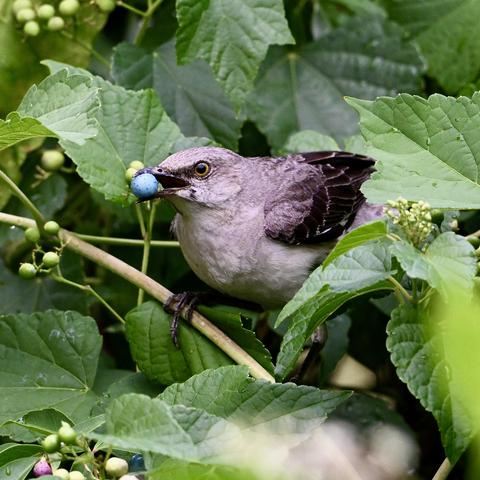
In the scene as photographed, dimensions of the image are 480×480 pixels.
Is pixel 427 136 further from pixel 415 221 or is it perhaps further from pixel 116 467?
pixel 116 467

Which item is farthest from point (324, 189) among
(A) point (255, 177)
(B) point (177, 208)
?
(B) point (177, 208)

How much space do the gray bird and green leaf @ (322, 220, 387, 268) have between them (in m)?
1.44

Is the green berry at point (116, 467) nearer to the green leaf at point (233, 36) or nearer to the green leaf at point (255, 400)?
the green leaf at point (255, 400)

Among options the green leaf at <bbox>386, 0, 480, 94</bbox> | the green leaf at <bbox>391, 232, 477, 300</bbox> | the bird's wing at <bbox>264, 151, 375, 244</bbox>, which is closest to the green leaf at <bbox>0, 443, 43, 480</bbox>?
the green leaf at <bbox>391, 232, 477, 300</bbox>

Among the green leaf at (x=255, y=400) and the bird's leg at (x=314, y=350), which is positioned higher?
the green leaf at (x=255, y=400)

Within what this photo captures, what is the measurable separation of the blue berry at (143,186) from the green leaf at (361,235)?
1242 mm

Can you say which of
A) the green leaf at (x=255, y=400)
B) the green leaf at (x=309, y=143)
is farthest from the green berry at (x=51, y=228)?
the green leaf at (x=309, y=143)

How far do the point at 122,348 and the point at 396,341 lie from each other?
2.54 m

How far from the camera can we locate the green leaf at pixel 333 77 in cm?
498

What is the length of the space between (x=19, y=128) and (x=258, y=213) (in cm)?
164

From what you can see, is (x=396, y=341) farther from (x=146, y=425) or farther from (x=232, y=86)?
(x=232, y=86)

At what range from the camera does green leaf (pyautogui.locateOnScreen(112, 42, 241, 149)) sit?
4516mm

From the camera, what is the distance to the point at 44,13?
4.19 m

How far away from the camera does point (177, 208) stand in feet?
13.4
